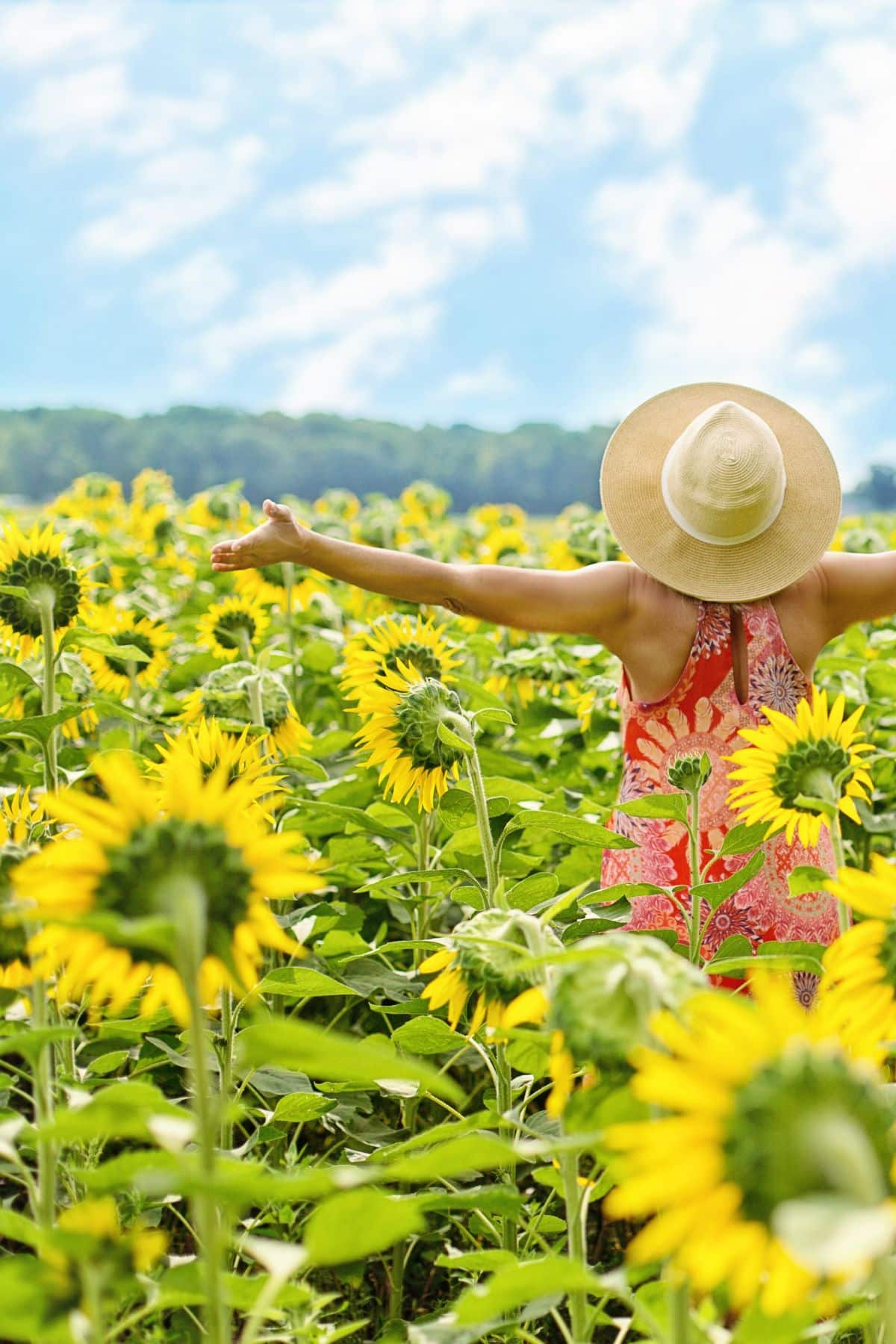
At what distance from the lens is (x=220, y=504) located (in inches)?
243

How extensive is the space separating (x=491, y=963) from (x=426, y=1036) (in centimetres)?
47

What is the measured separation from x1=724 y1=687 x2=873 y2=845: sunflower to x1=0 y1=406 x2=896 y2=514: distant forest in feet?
47.4

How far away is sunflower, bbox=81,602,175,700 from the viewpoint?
3576 millimetres

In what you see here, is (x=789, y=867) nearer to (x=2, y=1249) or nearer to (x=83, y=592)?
(x=83, y=592)

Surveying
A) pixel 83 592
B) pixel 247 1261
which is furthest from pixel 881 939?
pixel 83 592

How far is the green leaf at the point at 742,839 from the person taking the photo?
6.59 ft

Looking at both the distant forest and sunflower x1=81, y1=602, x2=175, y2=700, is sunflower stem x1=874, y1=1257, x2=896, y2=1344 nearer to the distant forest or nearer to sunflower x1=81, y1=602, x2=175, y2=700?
sunflower x1=81, y1=602, x2=175, y2=700

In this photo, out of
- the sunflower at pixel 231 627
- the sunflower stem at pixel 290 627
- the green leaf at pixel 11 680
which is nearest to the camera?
the green leaf at pixel 11 680

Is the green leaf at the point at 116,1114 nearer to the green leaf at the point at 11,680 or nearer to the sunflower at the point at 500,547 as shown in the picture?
the green leaf at the point at 11,680

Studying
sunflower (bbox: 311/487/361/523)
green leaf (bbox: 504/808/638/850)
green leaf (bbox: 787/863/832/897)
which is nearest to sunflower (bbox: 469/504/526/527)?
sunflower (bbox: 311/487/361/523)

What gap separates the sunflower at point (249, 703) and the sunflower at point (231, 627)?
79 centimetres

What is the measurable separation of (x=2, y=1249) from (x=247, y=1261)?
2.88ft

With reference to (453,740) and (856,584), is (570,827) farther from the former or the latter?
(856,584)

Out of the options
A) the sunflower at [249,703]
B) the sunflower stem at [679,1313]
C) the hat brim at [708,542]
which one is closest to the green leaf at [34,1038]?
the sunflower stem at [679,1313]
